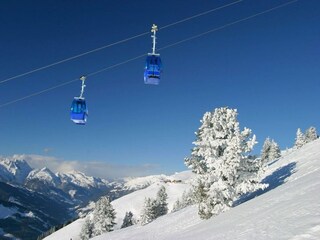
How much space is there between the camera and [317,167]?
37.4 meters

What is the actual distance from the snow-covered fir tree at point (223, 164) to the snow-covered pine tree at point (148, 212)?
131ft

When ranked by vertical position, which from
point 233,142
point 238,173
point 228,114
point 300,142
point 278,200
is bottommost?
point 278,200

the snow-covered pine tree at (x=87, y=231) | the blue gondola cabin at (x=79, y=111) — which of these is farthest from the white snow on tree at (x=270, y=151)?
the blue gondola cabin at (x=79, y=111)

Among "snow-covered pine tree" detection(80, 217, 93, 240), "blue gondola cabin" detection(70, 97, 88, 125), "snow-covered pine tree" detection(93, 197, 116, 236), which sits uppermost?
"blue gondola cabin" detection(70, 97, 88, 125)

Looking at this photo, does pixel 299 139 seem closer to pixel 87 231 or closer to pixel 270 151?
pixel 270 151

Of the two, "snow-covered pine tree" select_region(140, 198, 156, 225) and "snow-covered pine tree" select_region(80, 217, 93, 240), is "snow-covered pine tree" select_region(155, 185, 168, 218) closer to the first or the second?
"snow-covered pine tree" select_region(140, 198, 156, 225)

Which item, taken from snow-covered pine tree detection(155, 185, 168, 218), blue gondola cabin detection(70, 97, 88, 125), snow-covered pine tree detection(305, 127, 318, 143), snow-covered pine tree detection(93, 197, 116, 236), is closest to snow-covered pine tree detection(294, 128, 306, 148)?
snow-covered pine tree detection(305, 127, 318, 143)

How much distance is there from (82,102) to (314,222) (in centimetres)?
1224

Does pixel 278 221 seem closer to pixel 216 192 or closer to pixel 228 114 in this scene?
pixel 216 192

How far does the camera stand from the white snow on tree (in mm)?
98062

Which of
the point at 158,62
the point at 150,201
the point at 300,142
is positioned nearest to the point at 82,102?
the point at 158,62

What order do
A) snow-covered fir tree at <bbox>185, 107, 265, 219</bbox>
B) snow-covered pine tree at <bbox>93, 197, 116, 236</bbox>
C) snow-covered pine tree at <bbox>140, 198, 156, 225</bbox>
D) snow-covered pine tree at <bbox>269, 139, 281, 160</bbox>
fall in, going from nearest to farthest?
snow-covered fir tree at <bbox>185, 107, 265, 219</bbox> < snow-covered pine tree at <bbox>140, 198, 156, 225</bbox> < snow-covered pine tree at <bbox>93, 197, 116, 236</bbox> < snow-covered pine tree at <bbox>269, 139, 281, 160</bbox>

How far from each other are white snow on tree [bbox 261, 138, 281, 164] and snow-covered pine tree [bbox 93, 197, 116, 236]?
36936 mm

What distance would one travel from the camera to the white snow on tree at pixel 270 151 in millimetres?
98062
